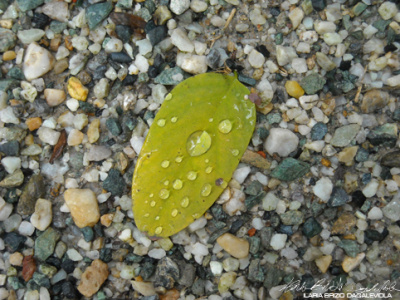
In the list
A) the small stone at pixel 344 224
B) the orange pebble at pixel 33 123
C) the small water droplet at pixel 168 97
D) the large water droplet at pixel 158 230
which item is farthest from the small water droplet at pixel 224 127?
the orange pebble at pixel 33 123

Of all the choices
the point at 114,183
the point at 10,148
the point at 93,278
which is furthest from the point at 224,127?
the point at 10,148

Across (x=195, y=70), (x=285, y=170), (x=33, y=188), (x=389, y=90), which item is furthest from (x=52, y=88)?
(x=389, y=90)

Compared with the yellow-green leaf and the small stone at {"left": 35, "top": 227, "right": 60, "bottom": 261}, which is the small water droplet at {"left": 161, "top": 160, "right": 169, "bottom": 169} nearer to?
the yellow-green leaf

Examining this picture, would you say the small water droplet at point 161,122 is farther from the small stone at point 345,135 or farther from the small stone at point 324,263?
the small stone at point 324,263

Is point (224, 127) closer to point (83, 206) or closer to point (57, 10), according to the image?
point (83, 206)

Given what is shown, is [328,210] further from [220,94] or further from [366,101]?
[220,94]

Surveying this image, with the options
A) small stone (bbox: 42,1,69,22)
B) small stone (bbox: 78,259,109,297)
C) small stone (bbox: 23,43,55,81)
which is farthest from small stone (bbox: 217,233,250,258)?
small stone (bbox: 42,1,69,22)
